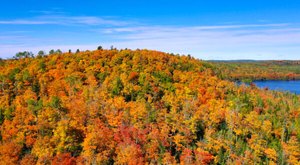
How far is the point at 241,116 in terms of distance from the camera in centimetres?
11225

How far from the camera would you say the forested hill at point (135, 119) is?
92.8 metres

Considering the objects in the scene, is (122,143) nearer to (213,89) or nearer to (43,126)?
(43,126)

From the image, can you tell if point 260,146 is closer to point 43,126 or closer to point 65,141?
point 65,141

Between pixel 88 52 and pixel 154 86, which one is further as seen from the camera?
pixel 88 52

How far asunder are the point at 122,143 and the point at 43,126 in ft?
93.7

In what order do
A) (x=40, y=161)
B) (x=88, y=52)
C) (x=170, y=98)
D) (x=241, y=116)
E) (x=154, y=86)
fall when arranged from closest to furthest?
(x=40, y=161)
(x=241, y=116)
(x=170, y=98)
(x=154, y=86)
(x=88, y=52)

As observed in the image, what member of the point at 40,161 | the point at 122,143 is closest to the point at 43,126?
the point at 40,161

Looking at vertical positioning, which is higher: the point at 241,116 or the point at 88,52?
the point at 88,52

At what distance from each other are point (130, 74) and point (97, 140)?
60.5m

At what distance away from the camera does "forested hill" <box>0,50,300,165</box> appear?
9275 cm

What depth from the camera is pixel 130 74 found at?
5886 inches

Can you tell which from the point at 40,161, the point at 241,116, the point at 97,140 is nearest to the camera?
the point at 40,161

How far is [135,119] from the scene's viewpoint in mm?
108812

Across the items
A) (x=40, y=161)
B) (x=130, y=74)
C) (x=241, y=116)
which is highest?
(x=130, y=74)
